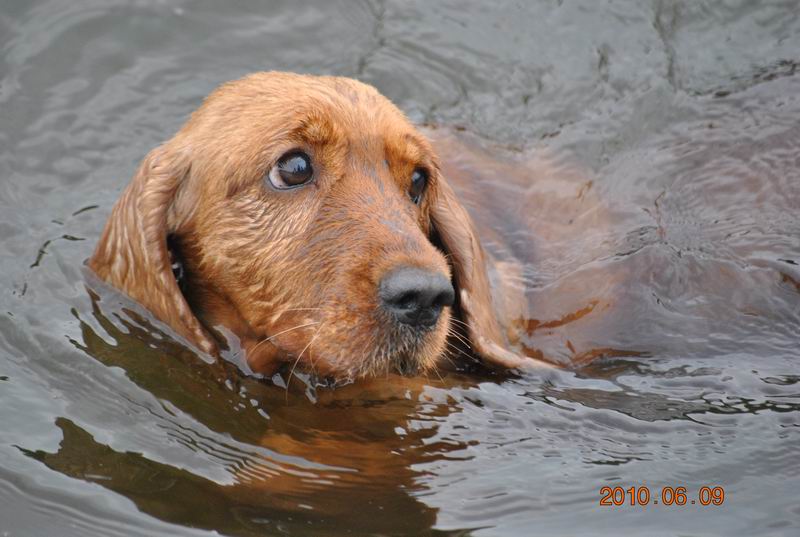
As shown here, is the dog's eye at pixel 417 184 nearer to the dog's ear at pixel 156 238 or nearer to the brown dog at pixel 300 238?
the brown dog at pixel 300 238

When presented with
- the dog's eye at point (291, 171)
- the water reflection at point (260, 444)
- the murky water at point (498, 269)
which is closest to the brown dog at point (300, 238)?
the dog's eye at point (291, 171)

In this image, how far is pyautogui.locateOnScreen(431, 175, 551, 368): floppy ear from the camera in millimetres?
5289

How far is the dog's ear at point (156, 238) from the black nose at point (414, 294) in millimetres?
1063

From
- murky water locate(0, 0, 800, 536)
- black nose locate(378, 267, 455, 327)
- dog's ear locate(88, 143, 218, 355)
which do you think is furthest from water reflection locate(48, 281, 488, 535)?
black nose locate(378, 267, 455, 327)

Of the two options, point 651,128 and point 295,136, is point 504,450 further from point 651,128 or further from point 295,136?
point 651,128

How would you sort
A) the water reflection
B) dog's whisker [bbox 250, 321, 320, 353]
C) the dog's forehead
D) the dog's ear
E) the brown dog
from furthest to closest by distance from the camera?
the dog's ear < the dog's forehead < dog's whisker [bbox 250, 321, 320, 353] < the brown dog < the water reflection

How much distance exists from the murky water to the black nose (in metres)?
0.69

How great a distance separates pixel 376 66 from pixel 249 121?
320 cm

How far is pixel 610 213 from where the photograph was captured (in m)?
6.51

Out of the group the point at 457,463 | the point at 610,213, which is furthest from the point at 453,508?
the point at 610,213

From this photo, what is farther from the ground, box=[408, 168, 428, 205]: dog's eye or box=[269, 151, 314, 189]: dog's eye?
box=[408, 168, 428, 205]: dog's eye

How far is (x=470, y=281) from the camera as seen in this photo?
538cm

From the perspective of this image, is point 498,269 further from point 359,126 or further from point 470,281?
point 359,126

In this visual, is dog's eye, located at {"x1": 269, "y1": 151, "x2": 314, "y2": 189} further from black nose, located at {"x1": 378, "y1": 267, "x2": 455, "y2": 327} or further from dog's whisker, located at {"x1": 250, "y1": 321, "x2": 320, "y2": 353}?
black nose, located at {"x1": 378, "y1": 267, "x2": 455, "y2": 327}
